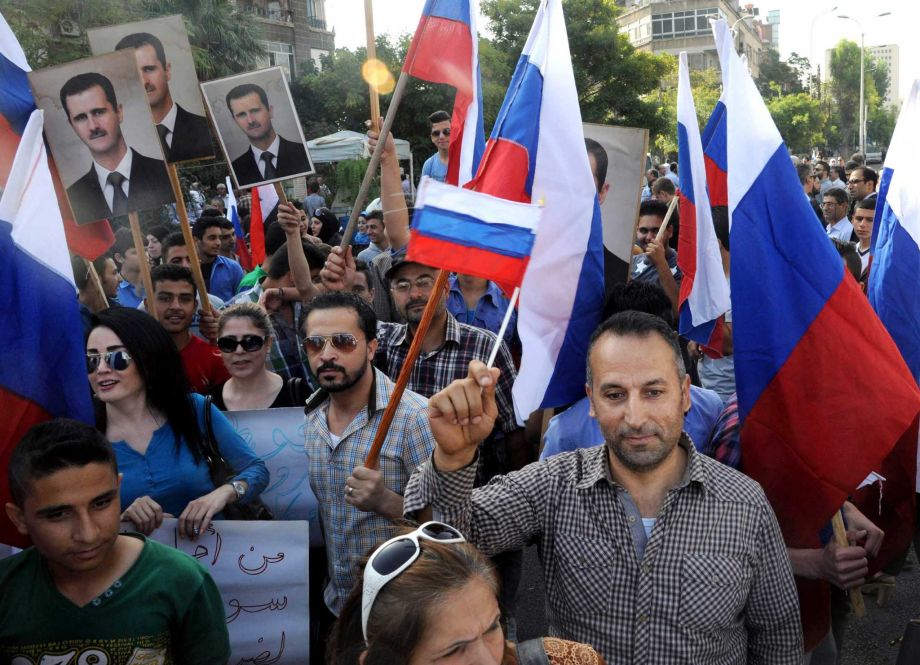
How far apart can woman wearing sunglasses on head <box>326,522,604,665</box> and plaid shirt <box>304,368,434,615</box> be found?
1.20 metres

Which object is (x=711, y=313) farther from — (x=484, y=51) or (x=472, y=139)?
(x=484, y=51)

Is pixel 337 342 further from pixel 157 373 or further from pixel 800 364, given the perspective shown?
pixel 800 364

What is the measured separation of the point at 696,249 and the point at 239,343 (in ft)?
6.99

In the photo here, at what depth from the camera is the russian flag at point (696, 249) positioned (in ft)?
13.7

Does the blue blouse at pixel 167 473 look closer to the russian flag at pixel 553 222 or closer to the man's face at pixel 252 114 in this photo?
the russian flag at pixel 553 222

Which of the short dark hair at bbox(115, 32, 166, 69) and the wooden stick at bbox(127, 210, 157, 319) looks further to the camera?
the short dark hair at bbox(115, 32, 166, 69)

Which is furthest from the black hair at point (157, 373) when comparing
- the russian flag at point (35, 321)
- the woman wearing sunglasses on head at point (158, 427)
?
the russian flag at point (35, 321)

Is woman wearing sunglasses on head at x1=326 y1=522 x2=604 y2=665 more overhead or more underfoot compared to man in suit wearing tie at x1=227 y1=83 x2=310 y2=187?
more underfoot

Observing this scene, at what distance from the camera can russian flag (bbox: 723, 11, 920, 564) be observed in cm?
274

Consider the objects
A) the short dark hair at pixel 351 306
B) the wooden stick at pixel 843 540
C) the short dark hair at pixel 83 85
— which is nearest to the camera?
the wooden stick at pixel 843 540

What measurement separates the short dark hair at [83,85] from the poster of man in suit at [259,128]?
3.41 ft

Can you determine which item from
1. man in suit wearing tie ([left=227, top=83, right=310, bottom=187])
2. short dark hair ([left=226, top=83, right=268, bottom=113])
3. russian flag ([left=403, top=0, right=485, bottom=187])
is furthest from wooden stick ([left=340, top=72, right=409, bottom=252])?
short dark hair ([left=226, top=83, right=268, bottom=113])

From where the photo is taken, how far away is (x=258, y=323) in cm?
392

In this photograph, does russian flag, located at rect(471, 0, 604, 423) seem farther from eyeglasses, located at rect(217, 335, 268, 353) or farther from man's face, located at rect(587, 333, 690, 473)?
eyeglasses, located at rect(217, 335, 268, 353)
